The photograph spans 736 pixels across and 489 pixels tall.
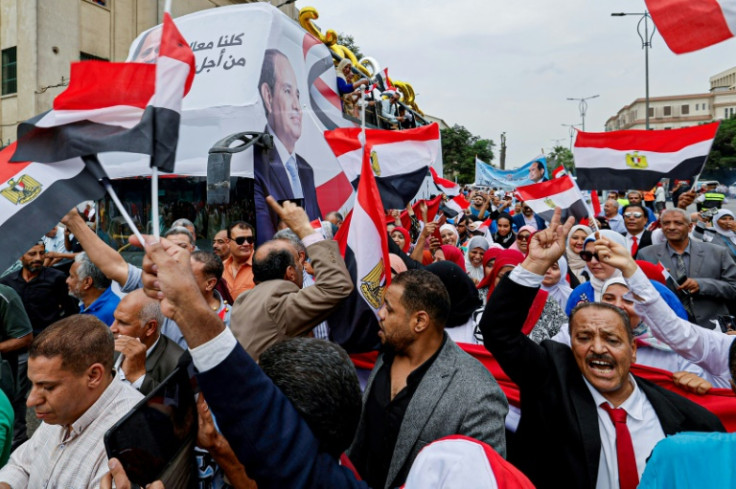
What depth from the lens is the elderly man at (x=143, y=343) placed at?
2547 millimetres

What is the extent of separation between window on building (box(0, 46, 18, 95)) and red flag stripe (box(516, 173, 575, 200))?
19416 millimetres

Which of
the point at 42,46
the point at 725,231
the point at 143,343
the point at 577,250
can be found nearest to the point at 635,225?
the point at 725,231

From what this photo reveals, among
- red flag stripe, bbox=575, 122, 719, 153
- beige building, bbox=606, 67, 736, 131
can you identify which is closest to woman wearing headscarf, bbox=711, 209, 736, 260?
red flag stripe, bbox=575, 122, 719, 153

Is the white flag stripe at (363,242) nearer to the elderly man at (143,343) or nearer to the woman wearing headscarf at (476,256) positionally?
the elderly man at (143,343)

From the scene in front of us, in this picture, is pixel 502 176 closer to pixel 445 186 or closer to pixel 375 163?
pixel 445 186

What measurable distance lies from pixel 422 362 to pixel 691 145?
280cm

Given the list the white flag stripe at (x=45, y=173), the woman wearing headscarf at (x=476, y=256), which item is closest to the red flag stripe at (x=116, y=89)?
the white flag stripe at (x=45, y=173)

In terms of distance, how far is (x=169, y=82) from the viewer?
7.81 ft

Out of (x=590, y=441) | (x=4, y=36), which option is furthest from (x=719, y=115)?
(x=590, y=441)

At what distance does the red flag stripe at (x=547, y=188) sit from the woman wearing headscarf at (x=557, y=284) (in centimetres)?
59

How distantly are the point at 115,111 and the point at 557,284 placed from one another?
3739mm

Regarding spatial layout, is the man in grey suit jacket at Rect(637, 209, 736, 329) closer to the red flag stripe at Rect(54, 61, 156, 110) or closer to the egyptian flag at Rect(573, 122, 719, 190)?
the egyptian flag at Rect(573, 122, 719, 190)

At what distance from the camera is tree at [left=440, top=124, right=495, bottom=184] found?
46519 mm

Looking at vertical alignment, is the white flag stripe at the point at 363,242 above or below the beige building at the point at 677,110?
below
